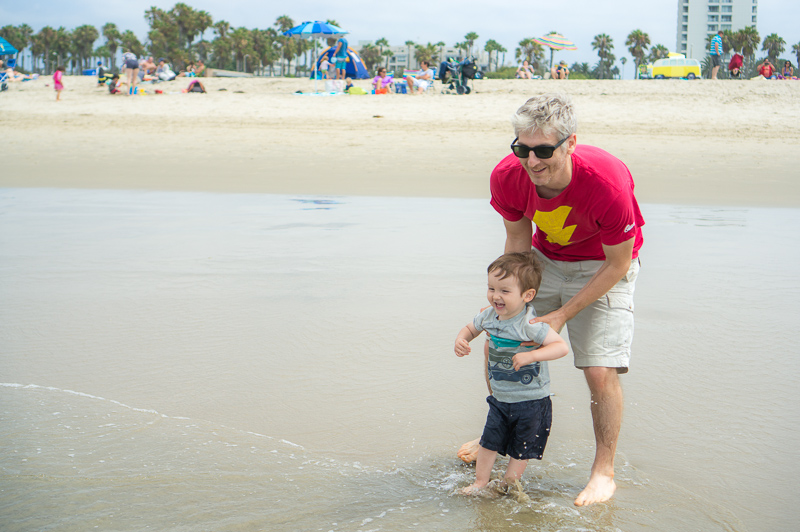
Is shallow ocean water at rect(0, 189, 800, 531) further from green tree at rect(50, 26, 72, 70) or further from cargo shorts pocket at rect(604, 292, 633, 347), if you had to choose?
green tree at rect(50, 26, 72, 70)

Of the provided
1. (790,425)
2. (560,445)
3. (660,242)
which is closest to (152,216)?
(660,242)

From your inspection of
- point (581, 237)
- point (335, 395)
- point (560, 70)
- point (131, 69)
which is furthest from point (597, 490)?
point (560, 70)

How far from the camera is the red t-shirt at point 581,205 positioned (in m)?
2.59

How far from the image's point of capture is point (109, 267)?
5992 mm

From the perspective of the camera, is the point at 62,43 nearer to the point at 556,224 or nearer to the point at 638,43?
the point at 638,43

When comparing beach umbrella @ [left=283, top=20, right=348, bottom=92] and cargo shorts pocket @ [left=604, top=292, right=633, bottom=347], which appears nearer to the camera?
cargo shorts pocket @ [left=604, top=292, right=633, bottom=347]

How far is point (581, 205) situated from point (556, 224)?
17 centimetres

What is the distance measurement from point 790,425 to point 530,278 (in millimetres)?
1521

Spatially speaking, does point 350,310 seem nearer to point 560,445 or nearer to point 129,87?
point 560,445

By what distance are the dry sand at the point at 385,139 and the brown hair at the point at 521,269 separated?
8.37 meters

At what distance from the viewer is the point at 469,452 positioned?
299 centimetres

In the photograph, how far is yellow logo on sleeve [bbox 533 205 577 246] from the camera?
2725 mm

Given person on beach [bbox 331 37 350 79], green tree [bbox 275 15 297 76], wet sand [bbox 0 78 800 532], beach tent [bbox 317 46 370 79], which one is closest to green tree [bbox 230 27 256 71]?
green tree [bbox 275 15 297 76]

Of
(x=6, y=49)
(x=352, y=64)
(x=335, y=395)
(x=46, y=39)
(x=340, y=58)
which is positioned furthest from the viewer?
(x=46, y=39)
